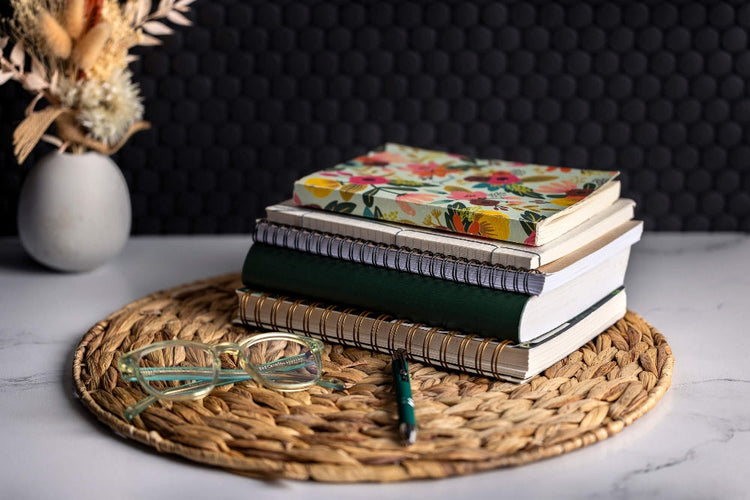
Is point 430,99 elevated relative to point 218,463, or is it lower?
elevated

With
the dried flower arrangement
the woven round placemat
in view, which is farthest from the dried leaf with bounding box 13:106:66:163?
the woven round placemat

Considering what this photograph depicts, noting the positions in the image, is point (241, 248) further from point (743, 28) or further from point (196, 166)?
point (743, 28)

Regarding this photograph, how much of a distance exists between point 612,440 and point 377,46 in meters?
0.59

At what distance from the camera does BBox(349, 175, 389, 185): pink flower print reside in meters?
0.81

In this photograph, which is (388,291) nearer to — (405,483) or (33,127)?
(405,483)

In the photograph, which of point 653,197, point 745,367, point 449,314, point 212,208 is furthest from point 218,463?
point 653,197

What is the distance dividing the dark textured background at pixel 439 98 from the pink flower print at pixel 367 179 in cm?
29

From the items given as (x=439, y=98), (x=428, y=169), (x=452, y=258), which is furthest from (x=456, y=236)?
(x=439, y=98)

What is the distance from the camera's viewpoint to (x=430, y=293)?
2.40 ft

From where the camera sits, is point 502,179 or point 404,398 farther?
point 502,179

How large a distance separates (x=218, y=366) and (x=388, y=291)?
148mm

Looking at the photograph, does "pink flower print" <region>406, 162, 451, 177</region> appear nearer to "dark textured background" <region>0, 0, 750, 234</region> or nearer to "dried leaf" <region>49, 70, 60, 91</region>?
"dark textured background" <region>0, 0, 750, 234</region>

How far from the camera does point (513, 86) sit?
1093 millimetres

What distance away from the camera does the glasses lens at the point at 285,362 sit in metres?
0.71
